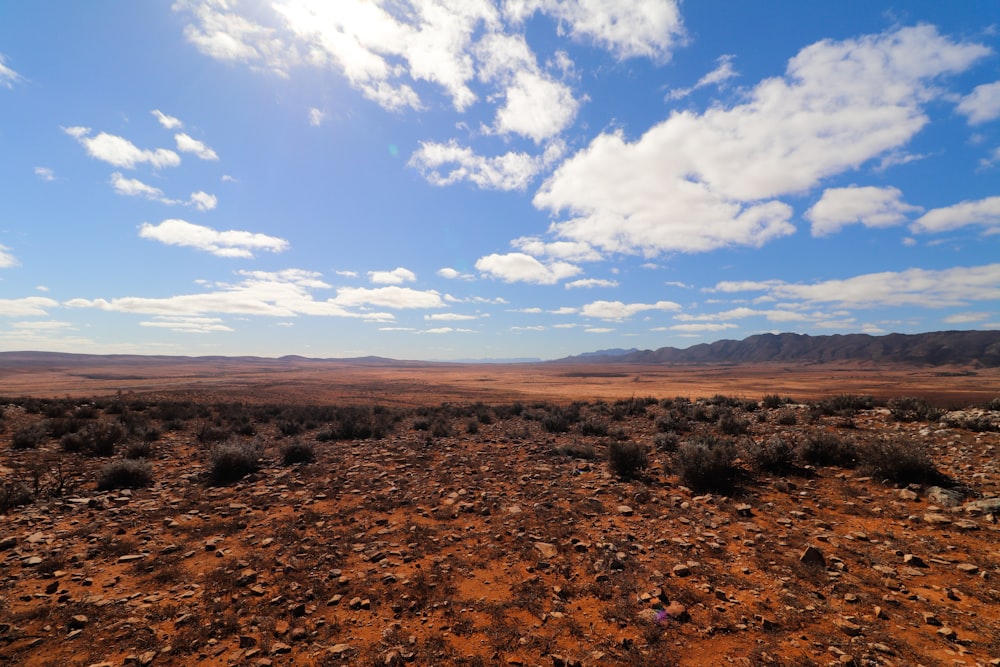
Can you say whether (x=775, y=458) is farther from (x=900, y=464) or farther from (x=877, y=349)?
(x=877, y=349)

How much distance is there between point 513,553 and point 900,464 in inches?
322

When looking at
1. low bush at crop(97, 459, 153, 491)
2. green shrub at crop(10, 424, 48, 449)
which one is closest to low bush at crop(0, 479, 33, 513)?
low bush at crop(97, 459, 153, 491)

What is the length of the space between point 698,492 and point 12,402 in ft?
100

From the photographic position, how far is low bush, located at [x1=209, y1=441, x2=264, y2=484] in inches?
404

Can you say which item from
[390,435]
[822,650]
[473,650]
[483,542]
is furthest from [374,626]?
[390,435]

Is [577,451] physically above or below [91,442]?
below

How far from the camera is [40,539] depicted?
6652 millimetres

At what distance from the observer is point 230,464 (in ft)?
34.3

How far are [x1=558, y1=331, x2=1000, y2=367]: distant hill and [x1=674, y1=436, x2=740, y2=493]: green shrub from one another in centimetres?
14646

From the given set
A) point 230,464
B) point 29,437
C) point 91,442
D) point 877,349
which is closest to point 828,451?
point 230,464

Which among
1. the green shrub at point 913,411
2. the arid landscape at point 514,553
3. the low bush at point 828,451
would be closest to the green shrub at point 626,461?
the arid landscape at point 514,553

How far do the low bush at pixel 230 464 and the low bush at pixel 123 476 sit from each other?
134 centimetres

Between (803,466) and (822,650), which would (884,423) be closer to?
(803,466)

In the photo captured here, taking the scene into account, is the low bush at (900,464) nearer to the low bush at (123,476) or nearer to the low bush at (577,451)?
the low bush at (577,451)
